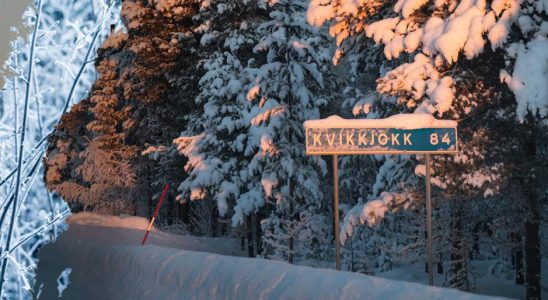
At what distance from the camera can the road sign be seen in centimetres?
902

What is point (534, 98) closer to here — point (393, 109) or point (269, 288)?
point (393, 109)

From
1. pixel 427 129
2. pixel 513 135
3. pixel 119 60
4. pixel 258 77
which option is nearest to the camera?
pixel 427 129

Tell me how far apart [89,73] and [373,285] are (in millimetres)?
3707

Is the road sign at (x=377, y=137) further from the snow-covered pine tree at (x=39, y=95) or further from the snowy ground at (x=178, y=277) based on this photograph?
the snow-covered pine tree at (x=39, y=95)

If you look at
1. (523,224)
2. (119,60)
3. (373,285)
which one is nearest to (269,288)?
(373,285)

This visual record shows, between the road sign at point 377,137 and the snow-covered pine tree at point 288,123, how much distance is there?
47.8ft

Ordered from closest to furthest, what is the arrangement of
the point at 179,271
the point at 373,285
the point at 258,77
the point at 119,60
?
the point at 373,285 → the point at 179,271 → the point at 258,77 → the point at 119,60

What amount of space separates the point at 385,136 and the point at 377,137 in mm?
103

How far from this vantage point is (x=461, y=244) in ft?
52.1

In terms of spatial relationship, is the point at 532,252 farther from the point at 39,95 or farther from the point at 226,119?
the point at 226,119

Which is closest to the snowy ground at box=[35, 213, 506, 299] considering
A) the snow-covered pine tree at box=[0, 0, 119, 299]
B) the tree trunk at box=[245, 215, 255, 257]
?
the snow-covered pine tree at box=[0, 0, 119, 299]

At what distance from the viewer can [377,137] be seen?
359 inches

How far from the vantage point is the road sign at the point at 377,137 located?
9.02 metres

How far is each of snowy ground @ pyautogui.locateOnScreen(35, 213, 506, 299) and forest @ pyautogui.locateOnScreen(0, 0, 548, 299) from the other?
2.35 m
